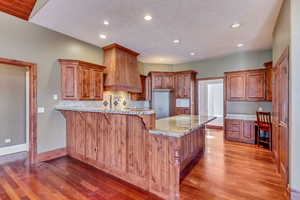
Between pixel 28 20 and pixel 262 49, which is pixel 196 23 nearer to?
pixel 262 49

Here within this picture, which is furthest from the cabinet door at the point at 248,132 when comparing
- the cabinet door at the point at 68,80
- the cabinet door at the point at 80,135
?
the cabinet door at the point at 68,80

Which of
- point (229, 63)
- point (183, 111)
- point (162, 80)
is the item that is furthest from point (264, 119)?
point (162, 80)

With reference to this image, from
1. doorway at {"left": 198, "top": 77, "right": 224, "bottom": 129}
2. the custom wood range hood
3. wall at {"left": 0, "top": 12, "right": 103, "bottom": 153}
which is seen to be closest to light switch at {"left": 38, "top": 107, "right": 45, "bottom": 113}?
wall at {"left": 0, "top": 12, "right": 103, "bottom": 153}

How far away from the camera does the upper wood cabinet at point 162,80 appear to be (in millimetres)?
5938

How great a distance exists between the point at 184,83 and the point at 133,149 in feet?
13.4

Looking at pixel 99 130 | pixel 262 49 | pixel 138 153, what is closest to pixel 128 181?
pixel 138 153

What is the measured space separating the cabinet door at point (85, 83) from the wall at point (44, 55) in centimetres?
55

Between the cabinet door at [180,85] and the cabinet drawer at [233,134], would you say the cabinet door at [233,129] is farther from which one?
the cabinet door at [180,85]

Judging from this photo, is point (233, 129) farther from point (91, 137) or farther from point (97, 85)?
point (97, 85)

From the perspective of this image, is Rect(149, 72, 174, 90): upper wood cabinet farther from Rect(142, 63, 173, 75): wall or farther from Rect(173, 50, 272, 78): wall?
Rect(173, 50, 272, 78): wall

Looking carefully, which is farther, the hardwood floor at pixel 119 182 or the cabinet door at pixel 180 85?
the cabinet door at pixel 180 85

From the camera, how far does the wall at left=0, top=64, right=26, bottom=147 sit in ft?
12.0

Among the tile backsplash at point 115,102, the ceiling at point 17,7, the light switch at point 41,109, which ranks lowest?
the light switch at point 41,109

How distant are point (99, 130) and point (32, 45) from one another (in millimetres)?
2436
